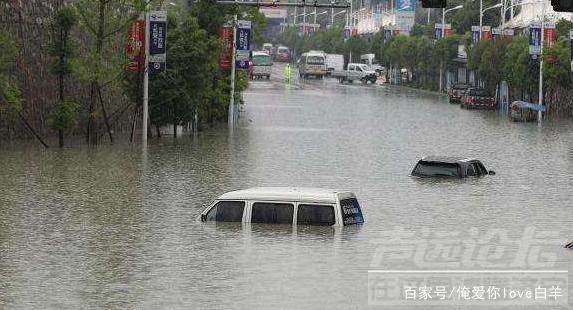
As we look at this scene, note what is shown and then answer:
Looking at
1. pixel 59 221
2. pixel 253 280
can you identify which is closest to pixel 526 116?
pixel 59 221

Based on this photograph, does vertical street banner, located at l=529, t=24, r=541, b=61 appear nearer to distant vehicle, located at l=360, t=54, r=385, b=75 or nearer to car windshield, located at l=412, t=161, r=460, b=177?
car windshield, located at l=412, t=161, r=460, b=177

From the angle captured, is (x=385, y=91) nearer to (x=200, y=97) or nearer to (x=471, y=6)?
(x=471, y=6)

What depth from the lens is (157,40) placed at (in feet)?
194

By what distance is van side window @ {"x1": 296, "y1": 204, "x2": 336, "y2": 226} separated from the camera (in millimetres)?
28906

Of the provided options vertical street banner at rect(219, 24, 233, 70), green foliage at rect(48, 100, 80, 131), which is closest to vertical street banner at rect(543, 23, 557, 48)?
vertical street banner at rect(219, 24, 233, 70)

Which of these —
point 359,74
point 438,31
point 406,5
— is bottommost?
point 359,74

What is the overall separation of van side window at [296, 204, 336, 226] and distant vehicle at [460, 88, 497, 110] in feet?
229

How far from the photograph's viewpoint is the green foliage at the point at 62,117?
55875 millimetres

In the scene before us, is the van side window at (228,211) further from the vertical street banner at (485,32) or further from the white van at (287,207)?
the vertical street banner at (485,32)

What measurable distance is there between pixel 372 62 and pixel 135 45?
110m

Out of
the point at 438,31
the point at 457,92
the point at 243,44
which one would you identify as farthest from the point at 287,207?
the point at 438,31

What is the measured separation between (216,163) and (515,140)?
743 inches

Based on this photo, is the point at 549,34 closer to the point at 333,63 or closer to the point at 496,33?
the point at 496,33

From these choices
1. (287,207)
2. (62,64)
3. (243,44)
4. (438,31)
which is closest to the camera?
(287,207)
